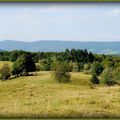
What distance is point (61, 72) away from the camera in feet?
59.1

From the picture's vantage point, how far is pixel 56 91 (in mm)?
17891

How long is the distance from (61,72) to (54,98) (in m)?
0.74

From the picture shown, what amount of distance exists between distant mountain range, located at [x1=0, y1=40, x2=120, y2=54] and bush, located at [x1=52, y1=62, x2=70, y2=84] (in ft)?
1.42

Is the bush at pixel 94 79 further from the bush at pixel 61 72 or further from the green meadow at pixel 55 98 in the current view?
the bush at pixel 61 72

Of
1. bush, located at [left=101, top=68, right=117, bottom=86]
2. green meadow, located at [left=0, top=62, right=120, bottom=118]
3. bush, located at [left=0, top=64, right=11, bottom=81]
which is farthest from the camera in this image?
bush, located at [left=0, top=64, right=11, bottom=81]

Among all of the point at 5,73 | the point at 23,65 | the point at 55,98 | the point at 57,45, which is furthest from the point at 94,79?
the point at 5,73

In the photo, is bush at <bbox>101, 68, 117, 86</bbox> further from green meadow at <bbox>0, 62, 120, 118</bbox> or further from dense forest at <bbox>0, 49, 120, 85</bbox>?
green meadow at <bbox>0, 62, 120, 118</bbox>

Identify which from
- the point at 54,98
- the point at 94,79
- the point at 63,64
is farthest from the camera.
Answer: the point at 63,64

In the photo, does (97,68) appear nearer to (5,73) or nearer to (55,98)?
(55,98)

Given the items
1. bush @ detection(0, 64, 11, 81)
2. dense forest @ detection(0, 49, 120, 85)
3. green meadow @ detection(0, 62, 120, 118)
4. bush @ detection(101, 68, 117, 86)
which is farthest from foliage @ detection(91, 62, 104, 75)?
bush @ detection(0, 64, 11, 81)

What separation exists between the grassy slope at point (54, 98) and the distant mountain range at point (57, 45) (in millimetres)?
723

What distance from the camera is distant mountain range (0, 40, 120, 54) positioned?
1794 centimetres

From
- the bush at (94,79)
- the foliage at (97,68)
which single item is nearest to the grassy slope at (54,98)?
the bush at (94,79)

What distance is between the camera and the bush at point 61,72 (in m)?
18.0
